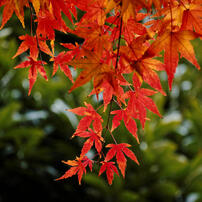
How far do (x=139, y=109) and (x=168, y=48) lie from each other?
132mm

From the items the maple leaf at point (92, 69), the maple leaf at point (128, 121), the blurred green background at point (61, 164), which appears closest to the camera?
the maple leaf at point (92, 69)

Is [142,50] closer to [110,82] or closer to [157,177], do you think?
[110,82]

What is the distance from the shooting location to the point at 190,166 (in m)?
1.68

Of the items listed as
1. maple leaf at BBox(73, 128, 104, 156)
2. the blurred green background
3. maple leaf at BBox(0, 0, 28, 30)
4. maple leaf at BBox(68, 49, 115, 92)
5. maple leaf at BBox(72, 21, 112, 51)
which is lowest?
the blurred green background

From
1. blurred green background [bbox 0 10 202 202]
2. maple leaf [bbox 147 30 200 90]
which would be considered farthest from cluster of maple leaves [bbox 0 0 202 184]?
blurred green background [bbox 0 10 202 202]

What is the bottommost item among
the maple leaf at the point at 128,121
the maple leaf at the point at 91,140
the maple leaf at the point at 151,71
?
the maple leaf at the point at 91,140

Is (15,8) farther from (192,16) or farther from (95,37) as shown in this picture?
(192,16)

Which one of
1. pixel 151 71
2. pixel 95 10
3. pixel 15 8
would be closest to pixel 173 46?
pixel 151 71

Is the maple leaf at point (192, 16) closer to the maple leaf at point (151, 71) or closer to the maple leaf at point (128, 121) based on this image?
the maple leaf at point (151, 71)

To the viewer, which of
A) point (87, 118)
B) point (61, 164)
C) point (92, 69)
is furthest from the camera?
point (61, 164)

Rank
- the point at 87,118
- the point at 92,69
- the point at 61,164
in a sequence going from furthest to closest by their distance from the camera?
the point at 61,164, the point at 87,118, the point at 92,69

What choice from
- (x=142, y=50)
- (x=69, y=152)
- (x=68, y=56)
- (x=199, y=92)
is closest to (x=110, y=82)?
(x=142, y=50)

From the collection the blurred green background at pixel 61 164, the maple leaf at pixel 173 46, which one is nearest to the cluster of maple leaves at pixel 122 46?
the maple leaf at pixel 173 46

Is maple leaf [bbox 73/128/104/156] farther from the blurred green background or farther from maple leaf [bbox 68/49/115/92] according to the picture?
the blurred green background
